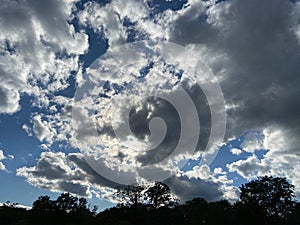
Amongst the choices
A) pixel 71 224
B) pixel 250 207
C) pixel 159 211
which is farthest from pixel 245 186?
pixel 71 224

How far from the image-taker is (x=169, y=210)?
131 metres

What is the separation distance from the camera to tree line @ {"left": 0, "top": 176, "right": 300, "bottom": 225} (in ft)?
329

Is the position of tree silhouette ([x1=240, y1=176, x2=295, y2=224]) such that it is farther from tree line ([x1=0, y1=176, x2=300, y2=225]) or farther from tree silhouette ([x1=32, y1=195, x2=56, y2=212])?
tree silhouette ([x1=32, y1=195, x2=56, y2=212])

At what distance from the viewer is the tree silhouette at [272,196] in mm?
108688

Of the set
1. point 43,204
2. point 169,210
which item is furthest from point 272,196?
point 43,204

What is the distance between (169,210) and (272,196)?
135 feet

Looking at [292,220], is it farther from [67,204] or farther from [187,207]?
[67,204]

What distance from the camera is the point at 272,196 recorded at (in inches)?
4417

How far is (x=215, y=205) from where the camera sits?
431 ft

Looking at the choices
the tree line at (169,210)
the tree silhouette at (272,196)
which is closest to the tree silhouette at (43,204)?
the tree line at (169,210)

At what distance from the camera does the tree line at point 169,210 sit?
100250 mm

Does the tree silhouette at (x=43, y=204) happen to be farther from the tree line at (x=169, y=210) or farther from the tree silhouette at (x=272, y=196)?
the tree silhouette at (x=272, y=196)

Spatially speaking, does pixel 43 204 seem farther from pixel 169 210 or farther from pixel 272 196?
pixel 272 196

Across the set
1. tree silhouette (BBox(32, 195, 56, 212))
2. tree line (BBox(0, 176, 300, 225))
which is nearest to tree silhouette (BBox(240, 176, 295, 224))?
tree line (BBox(0, 176, 300, 225))
